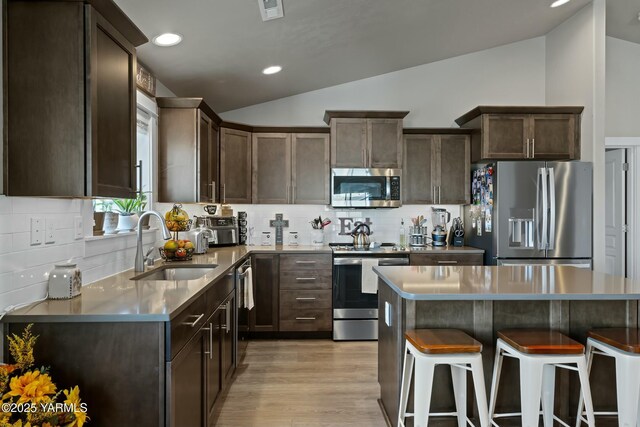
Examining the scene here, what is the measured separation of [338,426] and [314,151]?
297 centimetres

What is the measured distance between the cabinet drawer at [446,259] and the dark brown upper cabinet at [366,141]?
1016 mm

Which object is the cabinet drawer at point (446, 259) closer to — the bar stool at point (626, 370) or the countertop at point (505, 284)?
the countertop at point (505, 284)

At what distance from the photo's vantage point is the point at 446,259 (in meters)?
4.52

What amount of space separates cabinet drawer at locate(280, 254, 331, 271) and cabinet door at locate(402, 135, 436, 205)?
119 cm

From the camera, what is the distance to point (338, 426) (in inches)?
104

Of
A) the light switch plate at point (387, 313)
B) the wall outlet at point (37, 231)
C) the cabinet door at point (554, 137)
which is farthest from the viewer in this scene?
the cabinet door at point (554, 137)

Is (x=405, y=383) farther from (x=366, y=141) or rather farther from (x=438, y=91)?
(x=438, y=91)

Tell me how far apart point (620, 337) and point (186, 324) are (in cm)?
204

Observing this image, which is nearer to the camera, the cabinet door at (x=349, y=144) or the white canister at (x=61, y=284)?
the white canister at (x=61, y=284)

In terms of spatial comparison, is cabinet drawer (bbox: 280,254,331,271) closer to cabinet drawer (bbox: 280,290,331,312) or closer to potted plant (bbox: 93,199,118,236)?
cabinet drawer (bbox: 280,290,331,312)

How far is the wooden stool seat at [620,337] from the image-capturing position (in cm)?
202

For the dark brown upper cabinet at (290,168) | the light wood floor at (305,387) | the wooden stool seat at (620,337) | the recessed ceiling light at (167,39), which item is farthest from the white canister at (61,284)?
the dark brown upper cabinet at (290,168)

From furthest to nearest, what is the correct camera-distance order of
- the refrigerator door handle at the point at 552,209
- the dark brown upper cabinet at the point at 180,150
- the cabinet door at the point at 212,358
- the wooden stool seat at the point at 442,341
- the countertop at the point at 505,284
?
the refrigerator door handle at the point at 552,209 → the dark brown upper cabinet at the point at 180,150 → the cabinet door at the point at 212,358 → the countertop at the point at 505,284 → the wooden stool seat at the point at 442,341

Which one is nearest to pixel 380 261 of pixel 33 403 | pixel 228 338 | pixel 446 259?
pixel 446 259
